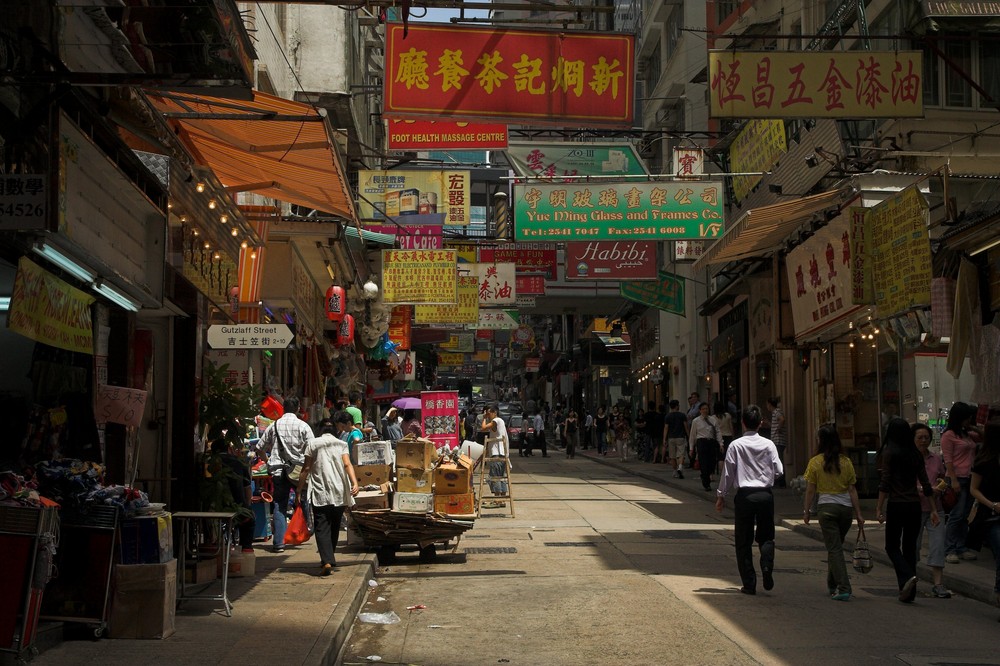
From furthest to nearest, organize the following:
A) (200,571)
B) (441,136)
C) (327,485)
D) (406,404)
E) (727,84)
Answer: (406,404)
(441,136)
(727,84)
(327,485)
(200,571)

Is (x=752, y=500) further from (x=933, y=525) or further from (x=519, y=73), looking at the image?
(x=519, y=73)

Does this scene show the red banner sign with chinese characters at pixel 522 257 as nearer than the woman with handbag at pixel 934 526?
No

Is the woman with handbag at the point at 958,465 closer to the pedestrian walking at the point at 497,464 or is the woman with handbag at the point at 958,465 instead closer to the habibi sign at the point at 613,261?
the pedestrian walking at the point at 497,464

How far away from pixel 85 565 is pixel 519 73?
5785 mm

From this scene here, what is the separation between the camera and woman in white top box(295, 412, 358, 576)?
39.4ft

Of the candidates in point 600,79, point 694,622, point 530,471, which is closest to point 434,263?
point 530,471

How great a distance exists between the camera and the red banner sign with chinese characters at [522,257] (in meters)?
31.9

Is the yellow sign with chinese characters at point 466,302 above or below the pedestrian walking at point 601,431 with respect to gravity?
above

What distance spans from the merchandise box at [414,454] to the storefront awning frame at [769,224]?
6069 mm

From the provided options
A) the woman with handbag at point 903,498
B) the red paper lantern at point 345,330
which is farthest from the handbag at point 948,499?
the red paper lantern at point 345,330

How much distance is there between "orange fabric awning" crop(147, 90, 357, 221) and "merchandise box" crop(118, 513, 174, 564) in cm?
340

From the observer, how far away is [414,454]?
16125 mm

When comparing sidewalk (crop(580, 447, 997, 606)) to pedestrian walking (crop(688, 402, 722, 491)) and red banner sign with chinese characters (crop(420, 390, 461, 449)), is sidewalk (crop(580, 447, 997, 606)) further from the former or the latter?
red banner sign with chinese characters (crop(420, 390, 461, 449))

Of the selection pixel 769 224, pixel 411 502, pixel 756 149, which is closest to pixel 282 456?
pixel 411 502
